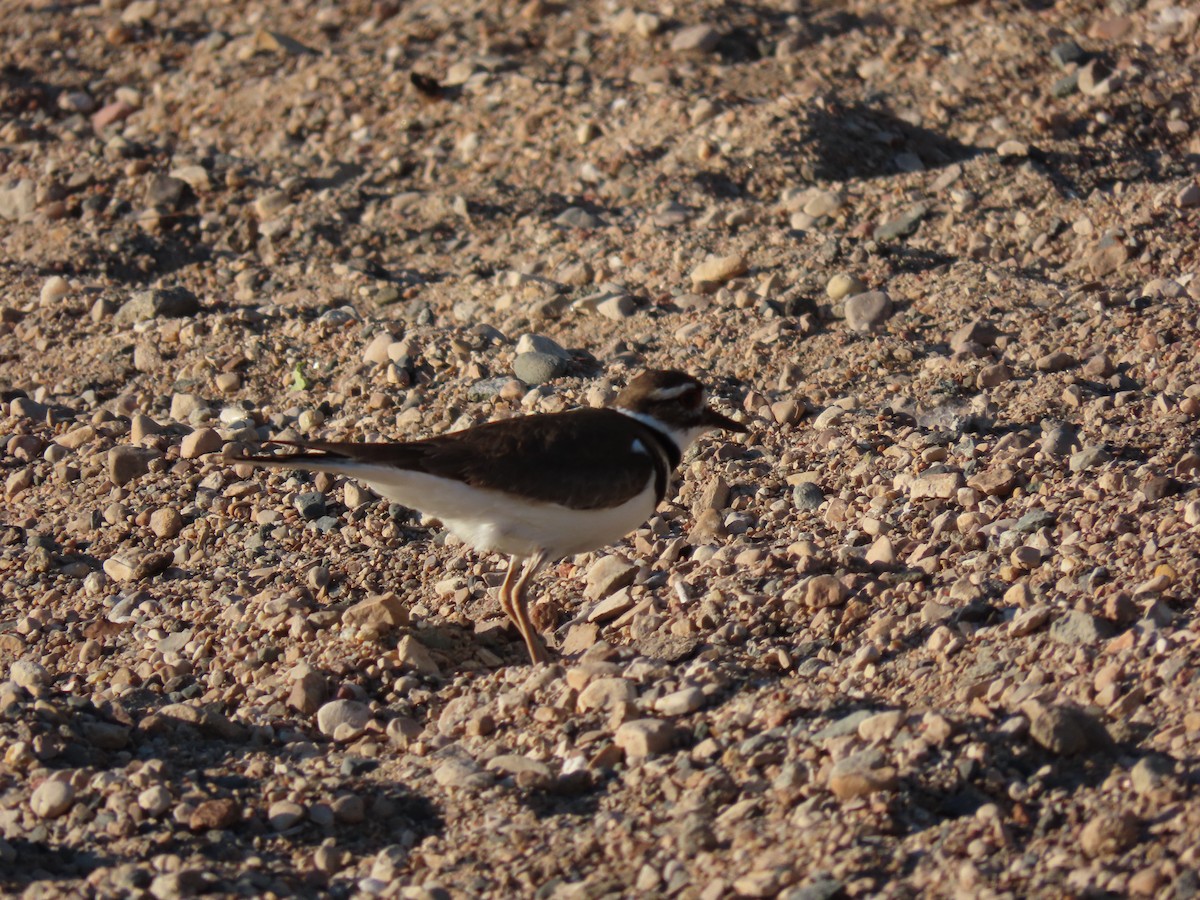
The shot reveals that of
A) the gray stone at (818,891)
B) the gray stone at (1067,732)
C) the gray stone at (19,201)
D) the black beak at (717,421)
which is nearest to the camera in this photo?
the gray stone at (818,891)

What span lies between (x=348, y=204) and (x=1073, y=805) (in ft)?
20.7

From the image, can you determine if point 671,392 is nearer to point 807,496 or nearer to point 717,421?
point 717,421

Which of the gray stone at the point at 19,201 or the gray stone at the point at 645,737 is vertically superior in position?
the gray stone at the point at 645,737

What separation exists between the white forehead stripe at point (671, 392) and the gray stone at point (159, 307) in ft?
11.2

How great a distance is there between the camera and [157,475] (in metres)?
7.07

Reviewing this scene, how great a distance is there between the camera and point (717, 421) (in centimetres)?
640

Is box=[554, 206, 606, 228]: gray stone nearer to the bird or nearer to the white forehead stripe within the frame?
the white forehead stripe

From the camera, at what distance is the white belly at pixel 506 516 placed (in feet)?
17.9

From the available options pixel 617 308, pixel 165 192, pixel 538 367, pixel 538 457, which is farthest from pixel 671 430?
pixel 165 192

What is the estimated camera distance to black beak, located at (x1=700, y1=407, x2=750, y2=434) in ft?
20.8

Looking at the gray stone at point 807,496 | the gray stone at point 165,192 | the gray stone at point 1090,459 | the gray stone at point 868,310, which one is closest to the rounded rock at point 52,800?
the gray stone at point 807,496

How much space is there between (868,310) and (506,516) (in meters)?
2.67

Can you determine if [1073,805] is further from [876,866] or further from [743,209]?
[743,209]

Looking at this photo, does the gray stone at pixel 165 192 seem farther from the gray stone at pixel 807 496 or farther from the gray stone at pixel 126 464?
the gray stone at pixel 807 496
